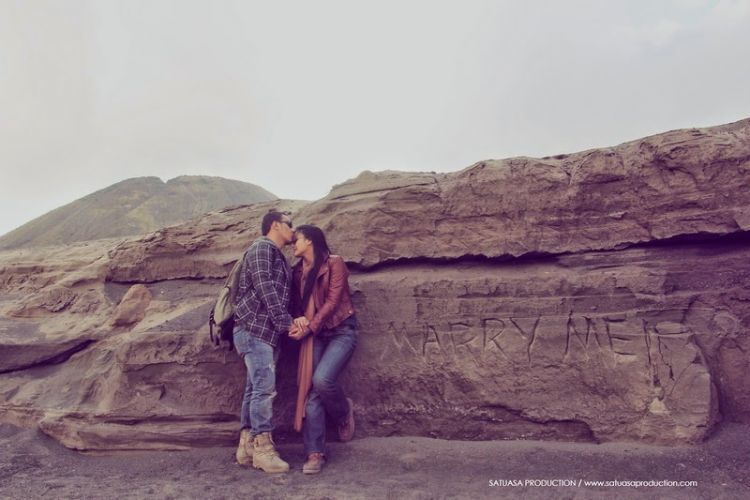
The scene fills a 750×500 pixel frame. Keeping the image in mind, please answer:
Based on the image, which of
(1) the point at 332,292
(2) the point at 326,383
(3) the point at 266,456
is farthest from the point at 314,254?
(3) the point at 266,456

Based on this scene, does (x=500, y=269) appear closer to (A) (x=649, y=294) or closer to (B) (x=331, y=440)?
(A) (x=649, y=294)

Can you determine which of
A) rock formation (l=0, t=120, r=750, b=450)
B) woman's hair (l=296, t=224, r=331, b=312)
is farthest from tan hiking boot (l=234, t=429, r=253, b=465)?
woman's hair (l=296, t=224, r=331, b=312)

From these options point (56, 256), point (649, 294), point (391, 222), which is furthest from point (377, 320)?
point (56, 256)

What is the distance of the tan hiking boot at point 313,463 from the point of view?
472 cm

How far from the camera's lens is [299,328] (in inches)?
197

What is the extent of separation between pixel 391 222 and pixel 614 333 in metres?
2.62

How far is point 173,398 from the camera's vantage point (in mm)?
5934

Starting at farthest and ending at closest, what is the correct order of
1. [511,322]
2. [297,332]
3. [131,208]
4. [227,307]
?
1. [131,208]
2. [511,322]
3. [227,307]
4. [297,332]

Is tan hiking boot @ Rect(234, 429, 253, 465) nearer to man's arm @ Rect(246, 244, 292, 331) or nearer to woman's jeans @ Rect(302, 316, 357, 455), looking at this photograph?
woman's jeans @ Rect(302, 316, 357, 455)

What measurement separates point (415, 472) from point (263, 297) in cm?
205

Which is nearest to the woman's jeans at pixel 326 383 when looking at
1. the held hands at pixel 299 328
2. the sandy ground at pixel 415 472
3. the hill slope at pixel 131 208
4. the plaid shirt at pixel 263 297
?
the held hands at pixel 299 328

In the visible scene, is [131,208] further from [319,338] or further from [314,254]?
[319,338]

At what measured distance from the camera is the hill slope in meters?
17.9

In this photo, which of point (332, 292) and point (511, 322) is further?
point (511, 322)
